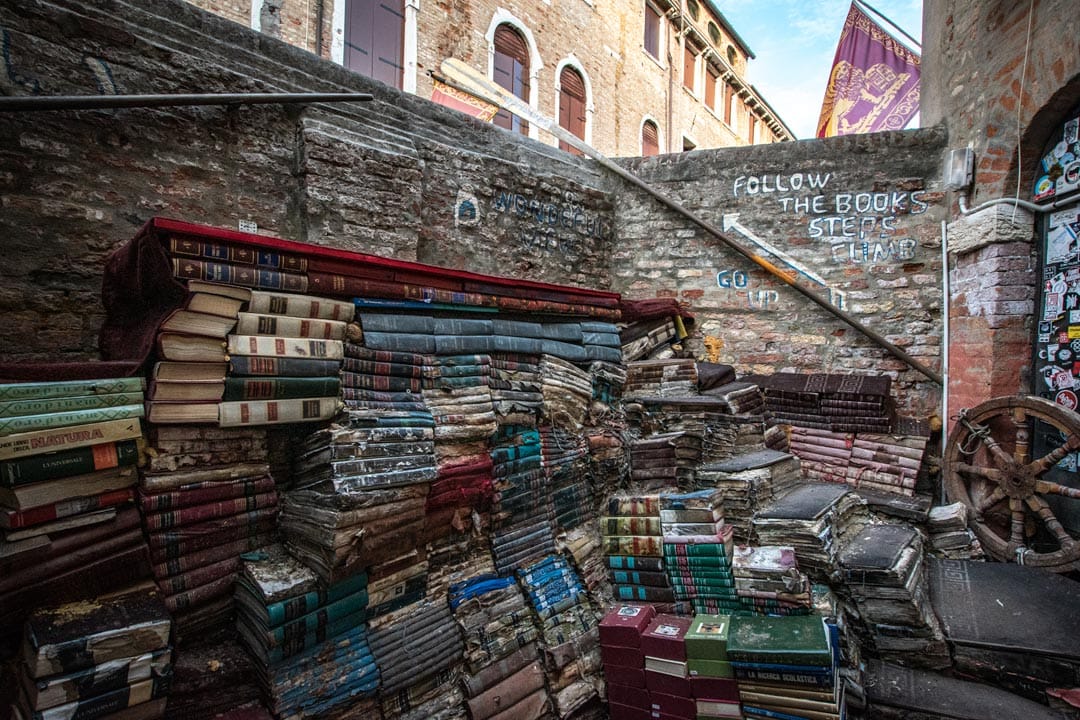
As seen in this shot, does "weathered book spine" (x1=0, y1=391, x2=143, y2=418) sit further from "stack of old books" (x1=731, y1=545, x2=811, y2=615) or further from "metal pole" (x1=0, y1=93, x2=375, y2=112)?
"stack of old books" (x1=731, y1=545, x2=811, y2=615)

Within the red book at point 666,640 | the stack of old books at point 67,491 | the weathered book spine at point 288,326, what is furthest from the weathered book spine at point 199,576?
the red book at point 666,640

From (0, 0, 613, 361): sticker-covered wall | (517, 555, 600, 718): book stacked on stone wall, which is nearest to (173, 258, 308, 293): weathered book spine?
(0, 0, 613, 361): sticker-covered wall

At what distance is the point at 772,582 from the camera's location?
3.26 meters

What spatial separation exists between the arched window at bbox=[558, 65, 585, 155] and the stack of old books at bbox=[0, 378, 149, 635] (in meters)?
12.3

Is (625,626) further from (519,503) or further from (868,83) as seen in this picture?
(868,83)

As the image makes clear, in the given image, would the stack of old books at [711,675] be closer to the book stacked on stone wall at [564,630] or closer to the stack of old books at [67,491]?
the book stacked on stone wall at [564,630]

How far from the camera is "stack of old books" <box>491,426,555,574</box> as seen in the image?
11.4ft

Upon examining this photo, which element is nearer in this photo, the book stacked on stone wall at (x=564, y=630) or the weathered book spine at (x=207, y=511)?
the weathered book spine at (x=207, y=511)

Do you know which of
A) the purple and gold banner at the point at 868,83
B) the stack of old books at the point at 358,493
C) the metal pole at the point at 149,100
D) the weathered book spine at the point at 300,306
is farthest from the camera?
the purple and gold banner at the point at 868,83

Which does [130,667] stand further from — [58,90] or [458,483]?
[58,90]

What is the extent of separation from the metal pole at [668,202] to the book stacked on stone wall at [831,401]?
475 millimetres

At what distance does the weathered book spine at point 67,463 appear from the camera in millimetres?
2068

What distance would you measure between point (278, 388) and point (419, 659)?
1.53 metres

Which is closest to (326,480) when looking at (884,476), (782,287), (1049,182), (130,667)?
(130,667)
